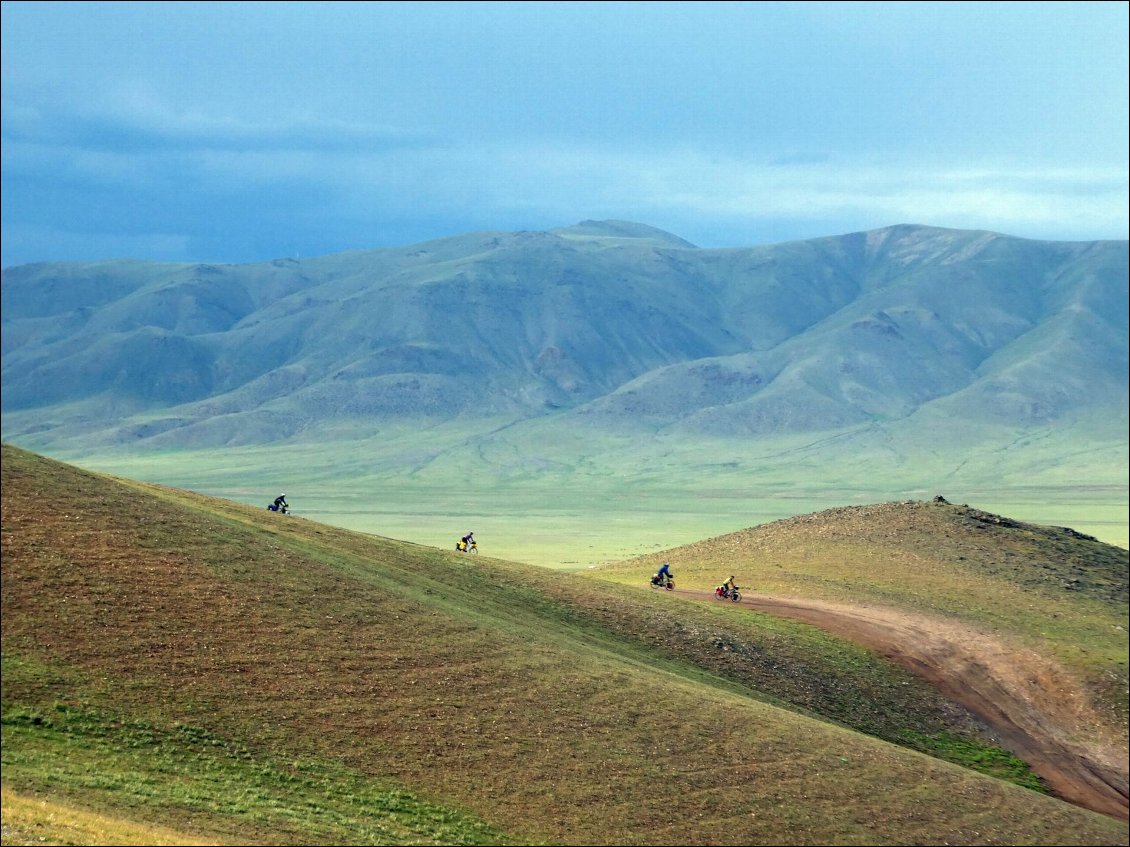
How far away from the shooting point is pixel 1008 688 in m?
64.4

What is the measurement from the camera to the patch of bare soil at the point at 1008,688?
56.2 metres

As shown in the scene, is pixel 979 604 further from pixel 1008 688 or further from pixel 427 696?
pixel 427 696

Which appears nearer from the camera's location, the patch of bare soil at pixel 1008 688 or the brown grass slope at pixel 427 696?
the brown grass slope at pixel 427 696

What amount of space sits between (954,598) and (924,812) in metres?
37.0

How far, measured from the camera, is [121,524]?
155 ft

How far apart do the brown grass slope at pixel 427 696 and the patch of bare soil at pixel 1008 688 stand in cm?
710

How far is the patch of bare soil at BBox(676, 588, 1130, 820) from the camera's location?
184 feet

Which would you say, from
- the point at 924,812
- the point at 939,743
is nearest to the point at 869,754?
the point at 924,812

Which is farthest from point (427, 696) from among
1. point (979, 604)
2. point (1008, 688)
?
point (979, 604)

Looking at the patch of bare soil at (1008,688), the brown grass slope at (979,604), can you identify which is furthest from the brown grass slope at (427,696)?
the brown grass slope at (979,604)

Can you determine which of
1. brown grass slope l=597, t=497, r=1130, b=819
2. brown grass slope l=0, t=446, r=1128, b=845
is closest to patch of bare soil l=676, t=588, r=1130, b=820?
brown grass slope l=597, t=497, r=1130, b=819

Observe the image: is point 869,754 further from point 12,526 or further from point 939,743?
point 12,526

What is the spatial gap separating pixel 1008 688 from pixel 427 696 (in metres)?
37.5

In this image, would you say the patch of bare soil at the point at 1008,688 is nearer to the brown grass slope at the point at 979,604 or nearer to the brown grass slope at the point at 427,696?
the brown grass slope at the point at 979,604
